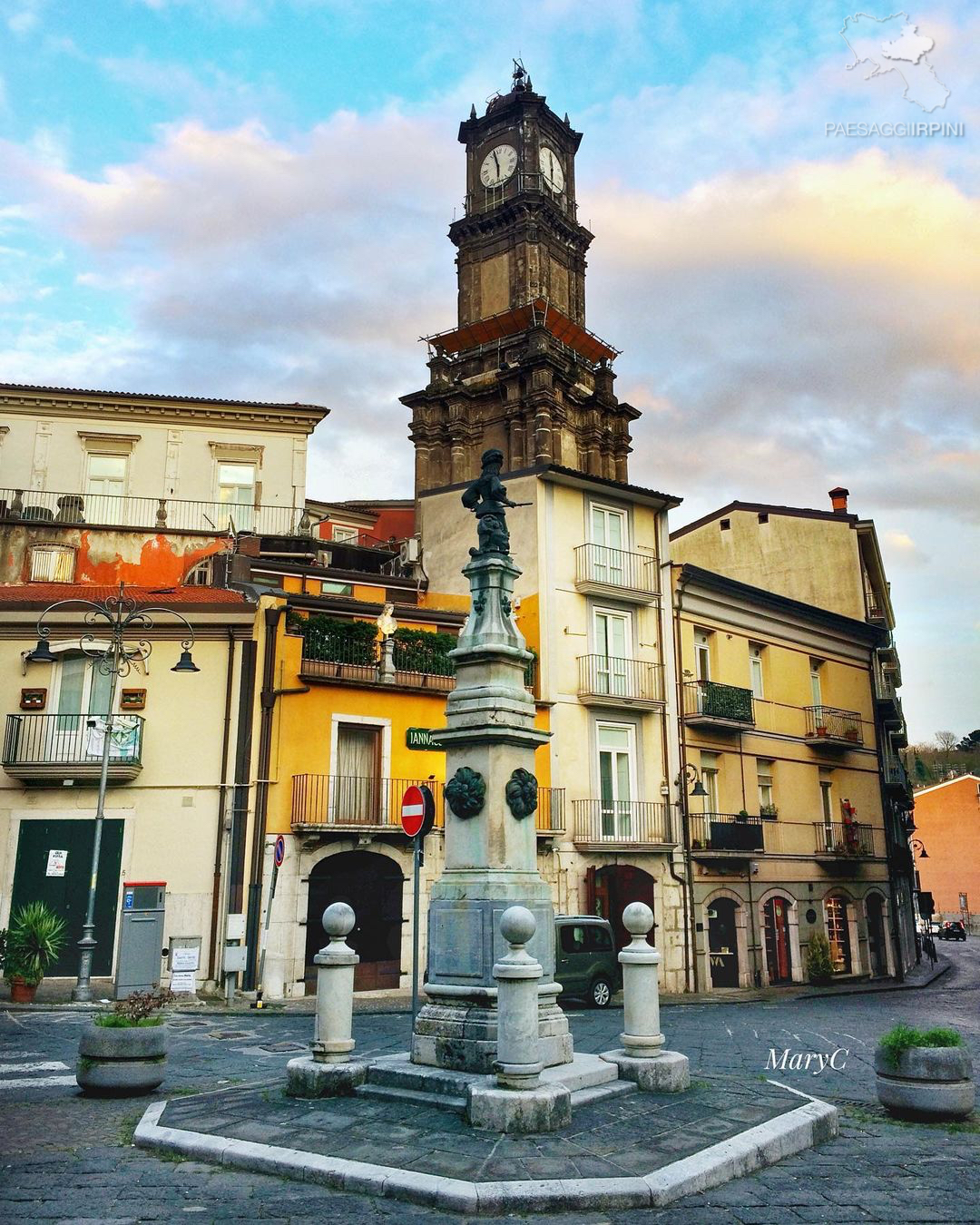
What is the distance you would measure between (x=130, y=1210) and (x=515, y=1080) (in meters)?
2.68

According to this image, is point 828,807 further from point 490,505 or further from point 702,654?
point 490,505

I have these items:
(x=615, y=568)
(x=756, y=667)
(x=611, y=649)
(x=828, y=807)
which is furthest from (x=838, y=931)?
(x=615, y=568)

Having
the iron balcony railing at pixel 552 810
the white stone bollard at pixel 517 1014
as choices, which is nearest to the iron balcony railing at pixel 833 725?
the iron balcony railing at pixel 552 810

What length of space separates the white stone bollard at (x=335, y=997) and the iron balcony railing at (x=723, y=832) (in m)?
18.8

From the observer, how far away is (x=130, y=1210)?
612 cm

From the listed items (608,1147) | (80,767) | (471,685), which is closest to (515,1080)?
(608,1147)

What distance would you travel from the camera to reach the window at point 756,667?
1219 inches

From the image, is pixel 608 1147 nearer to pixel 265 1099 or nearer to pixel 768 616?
pixel 265 1099

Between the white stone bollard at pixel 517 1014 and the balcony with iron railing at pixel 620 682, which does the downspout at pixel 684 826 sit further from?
the white stone bollard at pixel 517 1014

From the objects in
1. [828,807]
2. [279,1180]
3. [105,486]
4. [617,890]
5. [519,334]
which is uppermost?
[519,334]

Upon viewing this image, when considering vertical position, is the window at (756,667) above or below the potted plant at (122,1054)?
above

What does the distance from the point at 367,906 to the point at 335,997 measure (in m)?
13.4

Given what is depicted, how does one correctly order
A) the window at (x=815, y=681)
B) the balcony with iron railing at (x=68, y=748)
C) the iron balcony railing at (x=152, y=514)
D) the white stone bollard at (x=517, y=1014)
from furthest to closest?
the window at (x=815, y=681)
the iron balcony railing at (x=152, y=514)
the balcony with iron railing at (x=68, y=748)
the white stone bollard at (x=517, y=1014)

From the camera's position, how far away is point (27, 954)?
18.3 m
